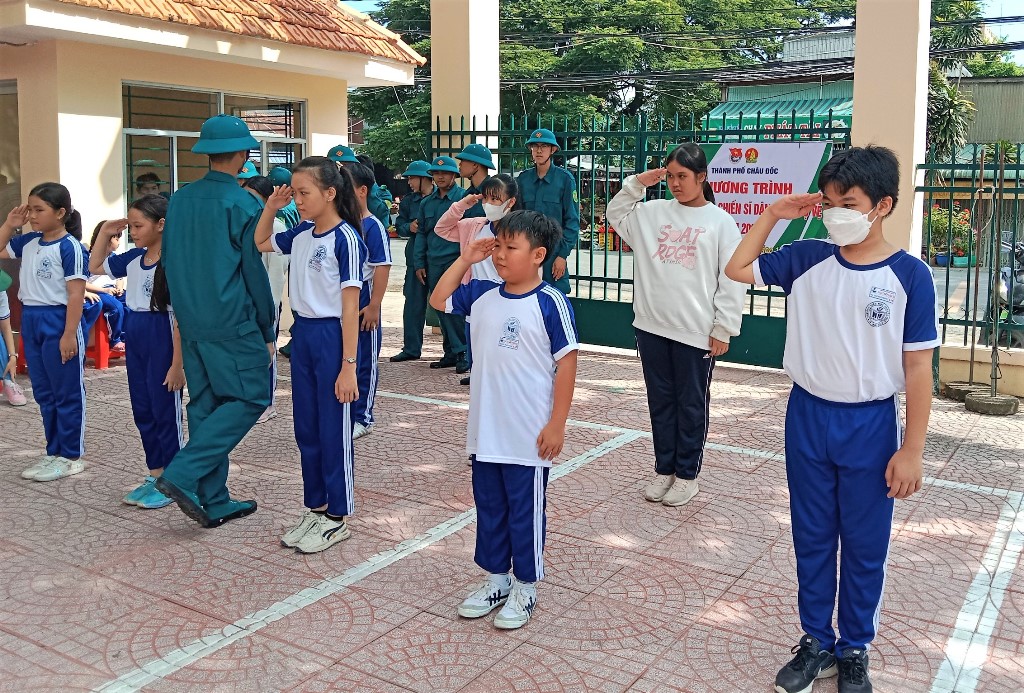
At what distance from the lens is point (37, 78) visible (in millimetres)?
9055

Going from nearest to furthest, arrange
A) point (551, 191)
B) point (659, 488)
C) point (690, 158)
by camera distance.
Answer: point (690, 158) → point (659, 488) → point (551, 191)

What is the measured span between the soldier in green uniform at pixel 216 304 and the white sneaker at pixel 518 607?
163 centimetres

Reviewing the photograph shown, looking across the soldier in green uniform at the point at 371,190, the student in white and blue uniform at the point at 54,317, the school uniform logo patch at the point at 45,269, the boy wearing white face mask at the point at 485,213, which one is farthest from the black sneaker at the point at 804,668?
the soldier in green uniform at the point at 371,190

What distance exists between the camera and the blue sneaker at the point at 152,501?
17.2 feet

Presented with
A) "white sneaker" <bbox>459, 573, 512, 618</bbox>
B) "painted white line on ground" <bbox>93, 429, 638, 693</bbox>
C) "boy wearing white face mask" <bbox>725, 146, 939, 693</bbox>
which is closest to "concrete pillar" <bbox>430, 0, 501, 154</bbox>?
"painted white line on ground" <bbox>93, 429, 638, 693</bbox>

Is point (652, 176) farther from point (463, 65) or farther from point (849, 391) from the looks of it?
point (463, 65)

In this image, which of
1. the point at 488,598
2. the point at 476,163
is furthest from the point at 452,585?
the point at 476,163

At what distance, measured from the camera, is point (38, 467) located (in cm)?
579

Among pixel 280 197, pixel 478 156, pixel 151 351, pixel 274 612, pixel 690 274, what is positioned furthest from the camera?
pixel 478 156

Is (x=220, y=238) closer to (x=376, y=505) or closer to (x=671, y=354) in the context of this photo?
(x=376, y=505)

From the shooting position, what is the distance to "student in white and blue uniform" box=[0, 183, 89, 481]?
561cm

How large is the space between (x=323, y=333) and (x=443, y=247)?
449 centimetres

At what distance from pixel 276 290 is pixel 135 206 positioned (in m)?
2.90

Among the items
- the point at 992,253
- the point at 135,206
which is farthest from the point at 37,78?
the point at 992,253
